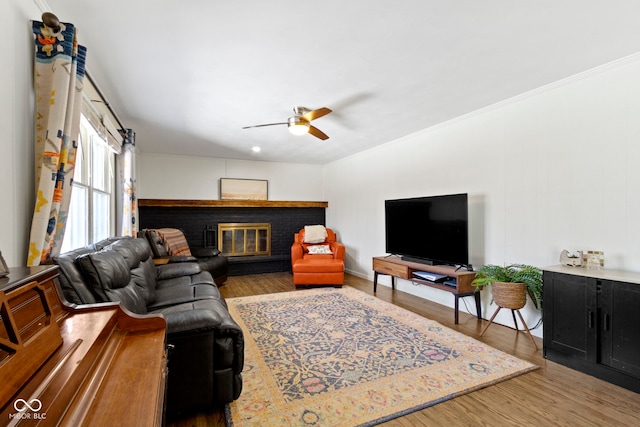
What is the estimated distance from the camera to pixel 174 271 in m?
3.36

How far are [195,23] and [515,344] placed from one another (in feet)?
11.6

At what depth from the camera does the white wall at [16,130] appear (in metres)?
1.34

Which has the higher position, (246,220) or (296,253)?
(246,220)

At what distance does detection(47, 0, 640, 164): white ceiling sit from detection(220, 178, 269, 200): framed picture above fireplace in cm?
243

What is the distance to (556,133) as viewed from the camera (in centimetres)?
279

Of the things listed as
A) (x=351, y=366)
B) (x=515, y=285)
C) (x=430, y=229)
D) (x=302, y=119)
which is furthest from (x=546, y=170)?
(x=351, y=366)

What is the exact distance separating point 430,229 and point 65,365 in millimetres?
3595

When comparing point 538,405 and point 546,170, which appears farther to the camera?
point 546,170

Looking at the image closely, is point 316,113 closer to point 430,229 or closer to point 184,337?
point 430,229

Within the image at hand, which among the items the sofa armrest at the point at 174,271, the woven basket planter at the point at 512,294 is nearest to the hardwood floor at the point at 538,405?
the woven basket planter at the point at 512,294

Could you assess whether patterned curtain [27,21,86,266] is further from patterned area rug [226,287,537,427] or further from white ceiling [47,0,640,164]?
patterned area rug [226,287,537,427]

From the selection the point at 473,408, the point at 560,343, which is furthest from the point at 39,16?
the point at 560,343

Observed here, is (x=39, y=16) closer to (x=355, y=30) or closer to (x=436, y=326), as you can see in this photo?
(x=355, y=30)

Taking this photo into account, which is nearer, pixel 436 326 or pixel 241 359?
pixel 241 359
